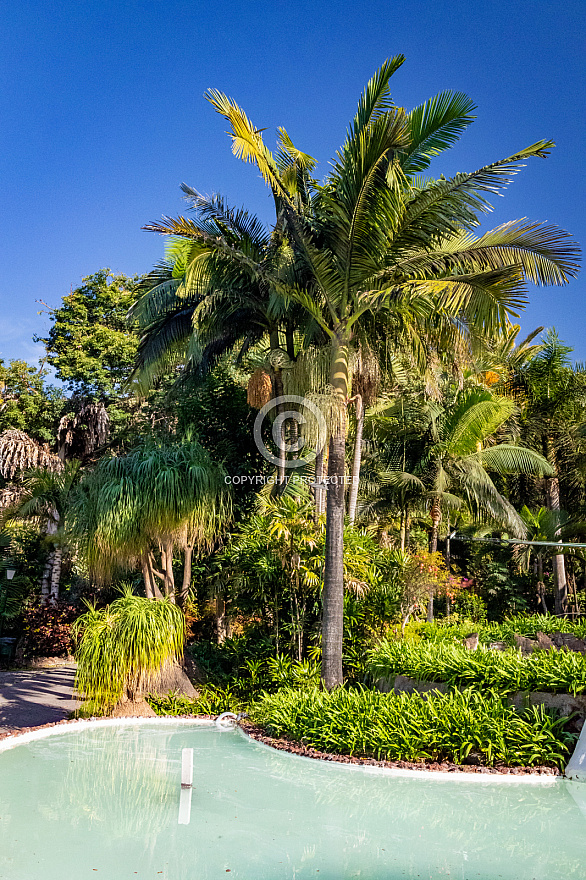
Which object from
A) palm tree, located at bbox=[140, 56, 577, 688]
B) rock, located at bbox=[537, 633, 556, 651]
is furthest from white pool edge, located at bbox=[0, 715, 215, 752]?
rock, located at bbox=[537, 633, 556, 651]

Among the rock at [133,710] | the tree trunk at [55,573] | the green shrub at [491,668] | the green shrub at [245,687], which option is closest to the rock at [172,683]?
the green shrub at [245,687]

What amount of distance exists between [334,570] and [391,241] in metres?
4.47

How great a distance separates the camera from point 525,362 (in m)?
23.5

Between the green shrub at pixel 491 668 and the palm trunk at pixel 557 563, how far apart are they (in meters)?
11.3

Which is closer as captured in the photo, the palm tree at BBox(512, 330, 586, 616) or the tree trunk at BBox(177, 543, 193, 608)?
the tree trunk at BBox(177, 543, 193, 608)

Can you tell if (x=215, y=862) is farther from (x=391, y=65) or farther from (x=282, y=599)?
(x=391, y=65)

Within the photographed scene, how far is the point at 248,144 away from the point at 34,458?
11501 mm

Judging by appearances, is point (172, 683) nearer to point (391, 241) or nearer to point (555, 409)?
point (391, 241)

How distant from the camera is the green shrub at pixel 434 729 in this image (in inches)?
270

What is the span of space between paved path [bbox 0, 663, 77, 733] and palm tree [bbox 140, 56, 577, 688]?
4268mm

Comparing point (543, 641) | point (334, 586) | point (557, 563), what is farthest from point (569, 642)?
point (557, 563)

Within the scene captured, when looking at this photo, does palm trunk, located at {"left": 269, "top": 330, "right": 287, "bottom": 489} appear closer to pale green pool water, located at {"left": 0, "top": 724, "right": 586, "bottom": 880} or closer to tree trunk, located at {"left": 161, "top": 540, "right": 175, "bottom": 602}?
tree trunk, located at {"left": 161, "top": 540, "right": 175, "bottom": 602}

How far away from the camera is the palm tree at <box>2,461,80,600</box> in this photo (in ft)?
50.1

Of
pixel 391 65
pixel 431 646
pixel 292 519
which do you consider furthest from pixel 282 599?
pixel 391 65
